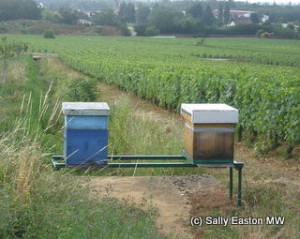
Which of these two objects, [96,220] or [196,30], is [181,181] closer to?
[96,220]

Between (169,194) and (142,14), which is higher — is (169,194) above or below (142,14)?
above

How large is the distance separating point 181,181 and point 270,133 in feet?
15.6

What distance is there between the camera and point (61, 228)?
6.20 m

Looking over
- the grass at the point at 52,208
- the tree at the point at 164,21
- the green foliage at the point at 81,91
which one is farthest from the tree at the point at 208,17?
the grass at the point at 52,208

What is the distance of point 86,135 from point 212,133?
1.50 m

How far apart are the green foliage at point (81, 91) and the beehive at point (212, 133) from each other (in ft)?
37.3

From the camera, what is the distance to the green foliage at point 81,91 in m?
19.0

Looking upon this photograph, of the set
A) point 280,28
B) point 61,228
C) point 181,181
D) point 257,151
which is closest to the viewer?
point 61,228

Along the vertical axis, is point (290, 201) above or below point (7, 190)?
below

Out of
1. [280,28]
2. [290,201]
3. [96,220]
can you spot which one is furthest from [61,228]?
[280,28]

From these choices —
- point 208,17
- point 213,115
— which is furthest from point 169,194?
point 208,17

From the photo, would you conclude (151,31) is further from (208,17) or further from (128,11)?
(128,11)

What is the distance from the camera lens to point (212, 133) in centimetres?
774

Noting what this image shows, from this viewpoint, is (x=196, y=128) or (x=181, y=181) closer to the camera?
(x=196, y=128)
